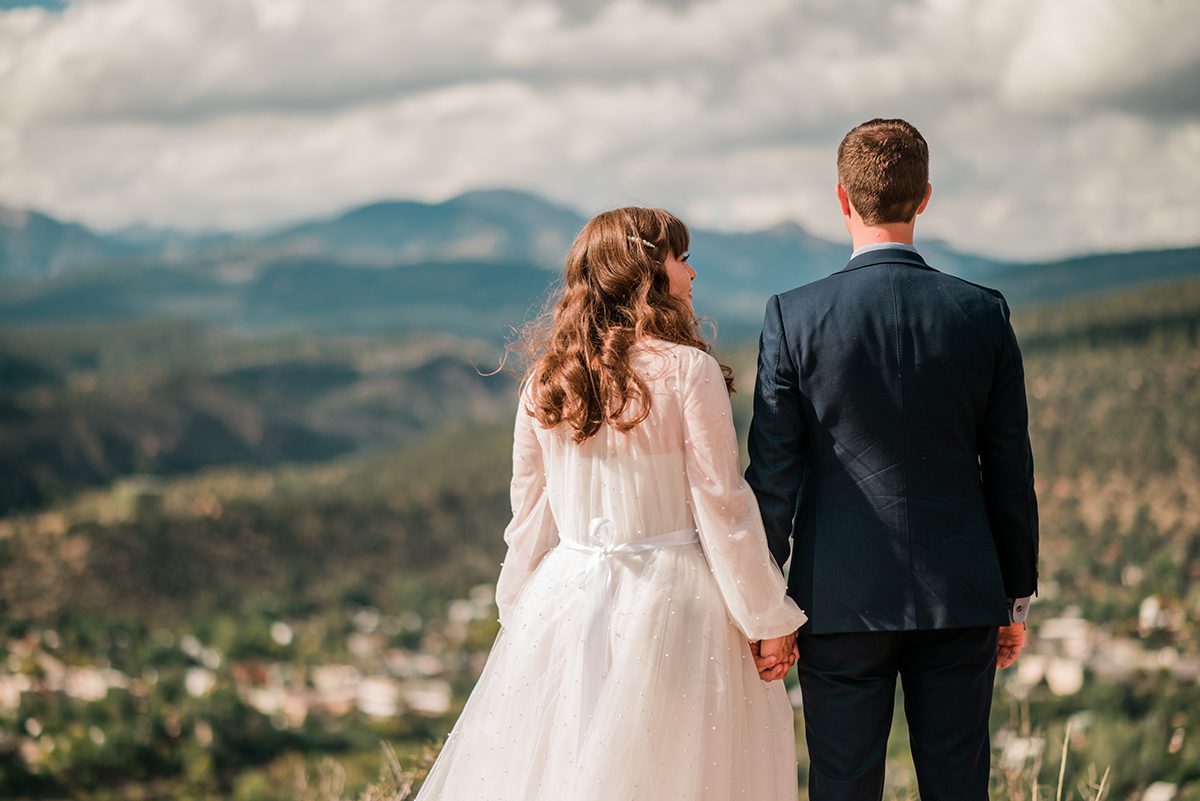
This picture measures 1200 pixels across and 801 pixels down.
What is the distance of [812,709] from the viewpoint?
296cm

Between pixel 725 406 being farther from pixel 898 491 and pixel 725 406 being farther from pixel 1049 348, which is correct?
pixel 1049 348

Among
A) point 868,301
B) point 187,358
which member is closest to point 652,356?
point 868,301

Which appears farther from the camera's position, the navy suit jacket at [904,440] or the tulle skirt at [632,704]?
the tulle skirt at [632,704]

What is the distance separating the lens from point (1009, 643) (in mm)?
3146

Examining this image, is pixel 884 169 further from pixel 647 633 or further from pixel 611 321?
pixel 647 633

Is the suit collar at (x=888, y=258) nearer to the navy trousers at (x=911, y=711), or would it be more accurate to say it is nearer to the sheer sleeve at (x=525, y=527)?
the navy trousers at (x=911, y=711)

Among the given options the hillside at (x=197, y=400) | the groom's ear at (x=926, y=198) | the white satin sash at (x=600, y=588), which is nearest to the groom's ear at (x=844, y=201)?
the groom's ear at (x=926, y=198)

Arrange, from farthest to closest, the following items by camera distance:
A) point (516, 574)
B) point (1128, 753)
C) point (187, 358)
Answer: point (187, 358) < point (1128, 753) < point (516, 574)

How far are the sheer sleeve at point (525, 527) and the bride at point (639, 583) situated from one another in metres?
0.13

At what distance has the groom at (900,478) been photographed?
113 inches

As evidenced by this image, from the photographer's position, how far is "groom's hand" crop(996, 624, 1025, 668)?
10.1 ft

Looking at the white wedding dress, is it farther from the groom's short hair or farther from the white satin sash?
the groom's short hair

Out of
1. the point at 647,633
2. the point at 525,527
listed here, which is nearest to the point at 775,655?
the point at 647,633

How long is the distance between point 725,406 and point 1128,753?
738 cm
